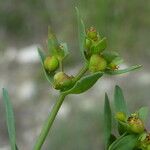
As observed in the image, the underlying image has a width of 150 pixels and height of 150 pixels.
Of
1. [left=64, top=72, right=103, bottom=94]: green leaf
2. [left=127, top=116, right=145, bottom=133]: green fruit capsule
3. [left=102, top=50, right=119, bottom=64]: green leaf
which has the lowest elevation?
[left=127, top=116, right=145, bottom=133]: green fruit capsule

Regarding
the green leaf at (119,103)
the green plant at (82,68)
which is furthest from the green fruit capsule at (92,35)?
the green leaf at (119,103)

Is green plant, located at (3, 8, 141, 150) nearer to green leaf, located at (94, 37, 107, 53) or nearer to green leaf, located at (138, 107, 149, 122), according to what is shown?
green leaf, located at (94, 37, 107, 53)

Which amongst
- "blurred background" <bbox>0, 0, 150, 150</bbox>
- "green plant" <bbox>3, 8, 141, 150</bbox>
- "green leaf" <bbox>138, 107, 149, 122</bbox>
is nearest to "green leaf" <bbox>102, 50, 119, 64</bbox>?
"green plant" <bbox>3, 8, 141, 150</bbox>

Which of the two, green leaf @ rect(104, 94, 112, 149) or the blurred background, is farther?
the blurred background

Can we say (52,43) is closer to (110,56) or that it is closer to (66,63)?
(110,56)

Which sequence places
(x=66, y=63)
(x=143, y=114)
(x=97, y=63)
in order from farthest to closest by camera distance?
(x=66, y=63), (x=143, y=114), (x=97, y=63)

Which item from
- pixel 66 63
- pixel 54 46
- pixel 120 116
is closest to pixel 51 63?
pixel 54 46
